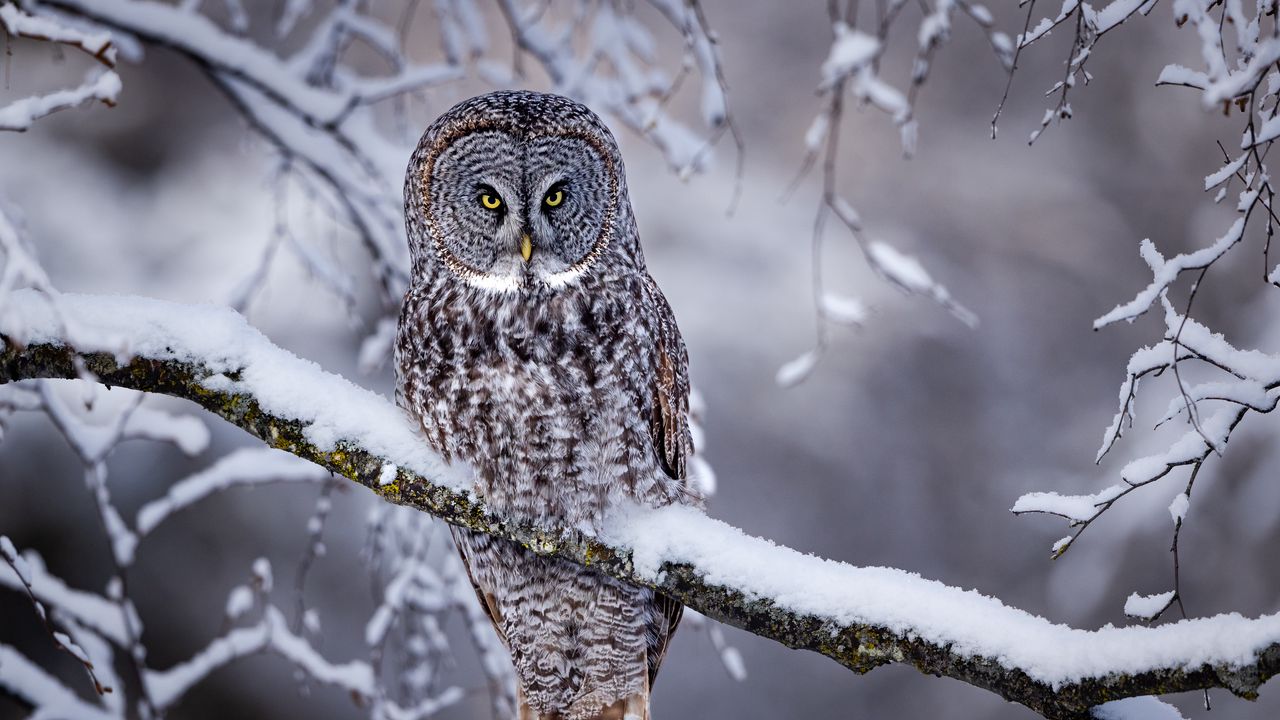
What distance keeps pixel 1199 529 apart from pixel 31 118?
484 centimetres

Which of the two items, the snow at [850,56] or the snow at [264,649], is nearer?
the snow at [850,56]

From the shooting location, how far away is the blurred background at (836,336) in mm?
4250

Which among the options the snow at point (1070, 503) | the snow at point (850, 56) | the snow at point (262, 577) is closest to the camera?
the snow at point (1070, 503)

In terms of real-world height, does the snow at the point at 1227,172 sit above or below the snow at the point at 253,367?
below

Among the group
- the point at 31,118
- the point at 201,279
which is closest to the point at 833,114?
the point at 31,118

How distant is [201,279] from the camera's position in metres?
3.99

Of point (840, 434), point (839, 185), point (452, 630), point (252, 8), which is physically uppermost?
point (839, 185)

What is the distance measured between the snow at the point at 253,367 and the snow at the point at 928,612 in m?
0.49

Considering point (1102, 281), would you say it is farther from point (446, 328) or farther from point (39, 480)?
point (39, 480)

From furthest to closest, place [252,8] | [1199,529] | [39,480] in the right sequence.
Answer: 1. [252,8]
2. [1199,529]
3. [39,480]

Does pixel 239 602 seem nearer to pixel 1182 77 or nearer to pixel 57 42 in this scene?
pixel 57 42

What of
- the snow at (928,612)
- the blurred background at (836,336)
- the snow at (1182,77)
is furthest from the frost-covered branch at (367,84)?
the blurred background at (836,336)

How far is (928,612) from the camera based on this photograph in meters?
1.50

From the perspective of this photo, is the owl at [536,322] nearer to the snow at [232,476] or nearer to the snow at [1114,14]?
the snow at [232,476]
